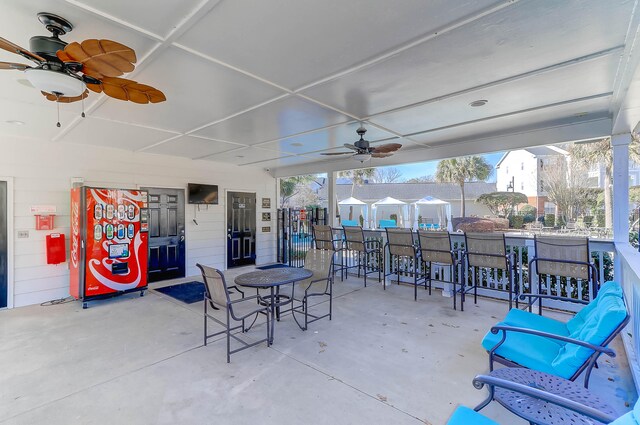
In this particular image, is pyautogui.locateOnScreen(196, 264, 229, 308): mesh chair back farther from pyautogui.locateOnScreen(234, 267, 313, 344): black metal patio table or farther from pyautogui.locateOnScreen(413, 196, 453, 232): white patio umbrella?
pyautogui.locateOnScreen(413, 196, 453, 232): white patio umbrella

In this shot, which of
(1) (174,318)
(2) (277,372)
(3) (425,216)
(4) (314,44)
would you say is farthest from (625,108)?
(3) (425,216)

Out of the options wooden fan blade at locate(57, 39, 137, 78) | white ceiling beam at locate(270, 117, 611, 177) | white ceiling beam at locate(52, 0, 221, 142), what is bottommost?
wooden fan blade at locate(57, 39, 137, 78)

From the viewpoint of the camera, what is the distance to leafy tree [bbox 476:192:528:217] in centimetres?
1812

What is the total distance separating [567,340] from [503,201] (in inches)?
750

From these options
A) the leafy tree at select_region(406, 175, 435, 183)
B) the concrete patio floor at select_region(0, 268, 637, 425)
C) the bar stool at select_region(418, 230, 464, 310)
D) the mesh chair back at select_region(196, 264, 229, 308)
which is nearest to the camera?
the concrete patio floor at select_region(0, 268, 637, 425)

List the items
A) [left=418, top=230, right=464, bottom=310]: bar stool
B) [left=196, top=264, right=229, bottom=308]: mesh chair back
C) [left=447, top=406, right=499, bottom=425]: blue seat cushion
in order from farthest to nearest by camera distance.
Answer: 1. [left=418, top=230, right=464, bottom=310]: bar stool
2. [left=196, top=264, right=229, bottom=308]: mesh chair back
3. [left=447, top=406, right=499, bottom=425]: blue seat cushion

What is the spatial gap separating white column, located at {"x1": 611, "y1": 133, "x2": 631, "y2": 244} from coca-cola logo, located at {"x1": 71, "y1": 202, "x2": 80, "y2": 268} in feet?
26.1

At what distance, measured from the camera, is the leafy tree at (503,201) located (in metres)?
18.1

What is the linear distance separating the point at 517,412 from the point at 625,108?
3.23 m

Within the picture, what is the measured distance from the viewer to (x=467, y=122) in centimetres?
428

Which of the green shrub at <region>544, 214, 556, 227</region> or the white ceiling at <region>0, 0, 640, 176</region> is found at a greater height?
the white ceiling at <region>0, 0, 640, 176</region>

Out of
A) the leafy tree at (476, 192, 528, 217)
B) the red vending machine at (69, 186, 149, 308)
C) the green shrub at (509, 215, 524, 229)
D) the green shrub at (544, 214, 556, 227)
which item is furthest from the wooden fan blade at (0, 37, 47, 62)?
the leafy tree at (476, 192, 528, 217)

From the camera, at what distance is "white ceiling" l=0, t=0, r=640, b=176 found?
1.88m

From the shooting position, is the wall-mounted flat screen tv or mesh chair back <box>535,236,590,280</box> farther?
the wall-mounted flat screen tv
